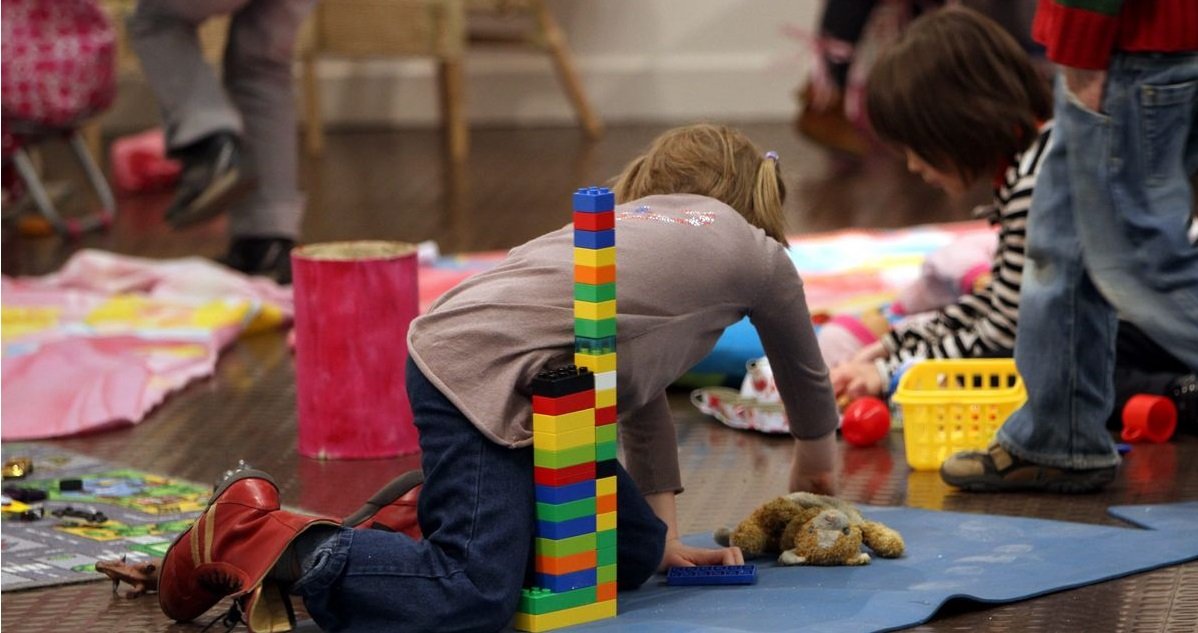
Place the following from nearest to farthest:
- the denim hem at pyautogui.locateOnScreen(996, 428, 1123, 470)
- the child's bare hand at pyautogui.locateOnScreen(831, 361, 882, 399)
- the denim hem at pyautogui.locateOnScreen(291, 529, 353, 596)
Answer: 1. the denim hem at pyautogui.locateOnScreen(291, 529, 353, 596)
2. the denim hem at pyautogui.locateOnScreen(996, 428, 1123, 470)
3. the child's bare hand at pyautogui.locateOnScreen(831, 361, 882, 399)

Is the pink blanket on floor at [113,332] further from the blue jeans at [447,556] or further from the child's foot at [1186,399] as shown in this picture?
the child's foot at [1186,399]

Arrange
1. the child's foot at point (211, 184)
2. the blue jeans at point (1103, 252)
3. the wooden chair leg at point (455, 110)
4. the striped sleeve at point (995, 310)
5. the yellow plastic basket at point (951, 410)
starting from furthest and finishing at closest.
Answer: the wooden chair leg at point (455, 110) < the child's foot at point (211, 184) < the striped sleeve at point (995, 310) < the yellow plastic basket at point (951, 410) < the blue jeans at point (1103, 252)

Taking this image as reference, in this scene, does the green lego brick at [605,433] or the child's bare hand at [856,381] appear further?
the child's bare hand at [856,381]

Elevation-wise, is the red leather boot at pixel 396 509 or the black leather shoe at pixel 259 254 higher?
the red leather boot at pixel 396 509

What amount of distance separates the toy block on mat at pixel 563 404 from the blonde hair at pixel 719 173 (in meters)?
0.35

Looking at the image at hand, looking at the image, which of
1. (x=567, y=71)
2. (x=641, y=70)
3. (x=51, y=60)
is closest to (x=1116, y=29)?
(x=51, y=60)

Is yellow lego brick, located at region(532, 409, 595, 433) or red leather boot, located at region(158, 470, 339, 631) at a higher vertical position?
yellow lego brick, located at region(532, 409, 595, 433)

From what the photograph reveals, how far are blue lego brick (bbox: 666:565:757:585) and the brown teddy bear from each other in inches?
4.0

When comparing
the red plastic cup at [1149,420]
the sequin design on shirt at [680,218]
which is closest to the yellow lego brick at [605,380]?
the sequin design on shirt at [680,218]

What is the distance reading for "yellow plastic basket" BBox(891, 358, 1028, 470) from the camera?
8.89ft

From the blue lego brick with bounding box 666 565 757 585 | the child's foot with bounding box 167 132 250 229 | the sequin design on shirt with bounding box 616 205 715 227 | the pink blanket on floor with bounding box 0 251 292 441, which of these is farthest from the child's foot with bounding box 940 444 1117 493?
the child's foot with bounding box 167 132 250 229

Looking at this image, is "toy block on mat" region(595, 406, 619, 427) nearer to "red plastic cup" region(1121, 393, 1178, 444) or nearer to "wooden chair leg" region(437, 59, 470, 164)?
"red plastic cup" region(1121, 393, 1178, 444)

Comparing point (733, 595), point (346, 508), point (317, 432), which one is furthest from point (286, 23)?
point (733, 595)

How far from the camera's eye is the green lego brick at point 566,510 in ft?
6.36
